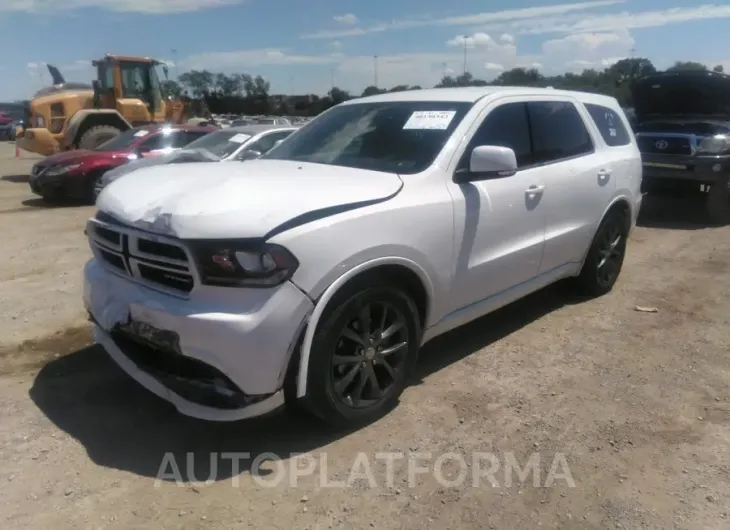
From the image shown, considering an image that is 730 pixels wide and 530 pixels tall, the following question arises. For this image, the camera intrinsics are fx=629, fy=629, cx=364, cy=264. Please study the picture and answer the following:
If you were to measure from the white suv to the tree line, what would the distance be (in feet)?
4.39

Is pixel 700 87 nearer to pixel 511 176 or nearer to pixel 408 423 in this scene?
pixel 511 176

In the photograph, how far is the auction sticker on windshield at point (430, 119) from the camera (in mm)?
3926

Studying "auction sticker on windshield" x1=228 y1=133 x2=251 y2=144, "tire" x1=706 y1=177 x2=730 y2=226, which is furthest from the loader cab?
"tire" x1=706 y1=177 x2=730 y2=226

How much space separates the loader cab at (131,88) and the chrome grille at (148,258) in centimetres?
1405

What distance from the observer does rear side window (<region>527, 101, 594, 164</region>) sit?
4523 mm

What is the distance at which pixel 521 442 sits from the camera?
3.30 meters

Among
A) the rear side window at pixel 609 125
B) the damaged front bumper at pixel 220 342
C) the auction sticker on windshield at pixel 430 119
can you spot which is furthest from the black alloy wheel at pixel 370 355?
the rear side window at pixel 609 125

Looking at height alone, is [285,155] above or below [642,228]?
above

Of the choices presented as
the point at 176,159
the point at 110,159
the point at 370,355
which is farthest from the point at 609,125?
the point at 110,159

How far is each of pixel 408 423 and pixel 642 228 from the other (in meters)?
6.68

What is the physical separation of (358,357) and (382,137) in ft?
4.96

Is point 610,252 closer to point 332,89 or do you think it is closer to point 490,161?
point 490,161

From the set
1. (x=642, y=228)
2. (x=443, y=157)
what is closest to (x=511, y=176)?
(x=443, y=157)

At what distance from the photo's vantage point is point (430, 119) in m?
4.00
